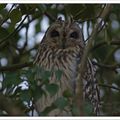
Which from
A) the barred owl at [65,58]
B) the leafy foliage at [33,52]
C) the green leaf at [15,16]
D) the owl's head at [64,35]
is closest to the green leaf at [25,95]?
the leafy foliage at [33,52]

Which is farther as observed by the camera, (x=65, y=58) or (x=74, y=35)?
(x=74, y=35)

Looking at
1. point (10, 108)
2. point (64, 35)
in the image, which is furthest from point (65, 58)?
point (10, 108)

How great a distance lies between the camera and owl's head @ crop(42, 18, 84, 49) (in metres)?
3.94

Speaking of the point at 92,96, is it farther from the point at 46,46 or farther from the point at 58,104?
the point at 58,104

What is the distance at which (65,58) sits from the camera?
393 cm

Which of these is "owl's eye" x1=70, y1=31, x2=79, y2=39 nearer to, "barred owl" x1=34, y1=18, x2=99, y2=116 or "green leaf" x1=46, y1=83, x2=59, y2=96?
"barred owl" x1=34, y1=18, x2=99, y2=116

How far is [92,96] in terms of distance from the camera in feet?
12.6

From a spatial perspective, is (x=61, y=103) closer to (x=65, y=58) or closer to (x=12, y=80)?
(x=12, y=80)

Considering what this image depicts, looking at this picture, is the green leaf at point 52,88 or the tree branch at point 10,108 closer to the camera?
the tree branch at point 10,108

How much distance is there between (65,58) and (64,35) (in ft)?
0.49

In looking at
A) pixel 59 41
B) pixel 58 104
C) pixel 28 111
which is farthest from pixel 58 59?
pixel 58 104

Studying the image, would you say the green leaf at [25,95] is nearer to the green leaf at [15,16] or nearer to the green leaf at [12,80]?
the green leaf at [12,80]

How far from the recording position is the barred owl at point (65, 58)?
379 centimetres

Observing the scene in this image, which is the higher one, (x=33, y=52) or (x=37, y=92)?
(x=33, y=52)
